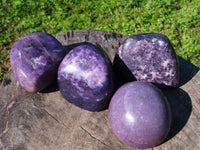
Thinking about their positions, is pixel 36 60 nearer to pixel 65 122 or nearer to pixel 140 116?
pixel 65 122

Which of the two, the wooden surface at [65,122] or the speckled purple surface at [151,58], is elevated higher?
the speckled purple surface at [151,58]

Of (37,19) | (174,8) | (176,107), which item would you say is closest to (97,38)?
(176,107)

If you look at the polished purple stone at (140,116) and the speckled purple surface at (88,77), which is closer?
the polished purple stone at (140,116)

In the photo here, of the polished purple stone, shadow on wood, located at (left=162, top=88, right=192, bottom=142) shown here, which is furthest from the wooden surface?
the polished purple stone

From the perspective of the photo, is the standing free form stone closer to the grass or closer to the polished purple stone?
the polished purple stone

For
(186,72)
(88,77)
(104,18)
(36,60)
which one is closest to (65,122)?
(88,77)

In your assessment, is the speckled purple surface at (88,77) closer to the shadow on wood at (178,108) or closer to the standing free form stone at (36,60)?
the standing free form stone at (36,60)

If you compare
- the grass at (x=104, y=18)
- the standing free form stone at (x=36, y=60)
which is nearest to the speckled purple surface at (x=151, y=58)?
the standing free form stone at (x=36, y=60)
